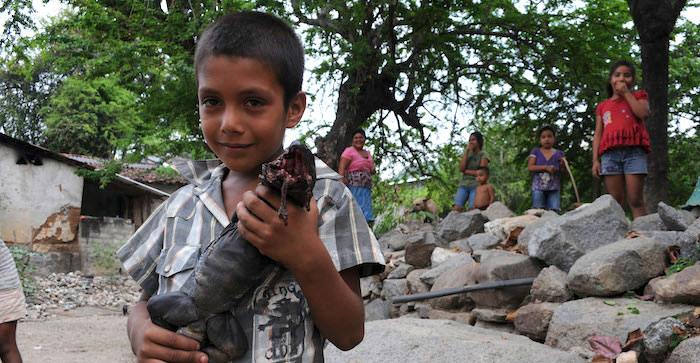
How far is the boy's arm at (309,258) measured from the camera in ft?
3.07

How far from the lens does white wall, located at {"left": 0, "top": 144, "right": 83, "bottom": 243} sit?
12766mm

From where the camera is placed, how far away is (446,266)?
5258 mm

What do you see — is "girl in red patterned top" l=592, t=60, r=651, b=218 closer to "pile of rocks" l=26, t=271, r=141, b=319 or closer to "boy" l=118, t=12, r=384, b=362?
"boy" l=118, t=12, r=384, b=362

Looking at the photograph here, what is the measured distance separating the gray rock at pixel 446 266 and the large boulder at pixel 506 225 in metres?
0.52

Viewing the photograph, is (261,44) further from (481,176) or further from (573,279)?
(481,176)

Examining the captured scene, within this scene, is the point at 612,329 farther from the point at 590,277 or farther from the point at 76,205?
the point at 76,205

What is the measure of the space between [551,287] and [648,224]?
157 centimetres

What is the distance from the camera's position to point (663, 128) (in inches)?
246

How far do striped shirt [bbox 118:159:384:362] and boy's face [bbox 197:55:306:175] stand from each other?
0.14 meters

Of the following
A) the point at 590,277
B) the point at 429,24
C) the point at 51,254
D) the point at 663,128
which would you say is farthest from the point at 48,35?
the point at 663,128

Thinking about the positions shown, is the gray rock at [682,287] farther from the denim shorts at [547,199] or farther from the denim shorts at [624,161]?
the denim shorts at [547,199]

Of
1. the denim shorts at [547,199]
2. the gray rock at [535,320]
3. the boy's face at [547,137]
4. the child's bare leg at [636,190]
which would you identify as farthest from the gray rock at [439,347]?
the boy's face at [547,137]

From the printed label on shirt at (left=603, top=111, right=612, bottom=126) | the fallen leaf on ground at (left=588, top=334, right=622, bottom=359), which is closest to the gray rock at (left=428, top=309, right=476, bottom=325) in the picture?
the fallen leaf on ground at (left=588, top=334, right=622, bottom=359)

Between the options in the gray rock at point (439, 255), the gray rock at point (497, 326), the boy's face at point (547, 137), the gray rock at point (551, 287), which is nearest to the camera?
the gray rock at point (551, 287)
